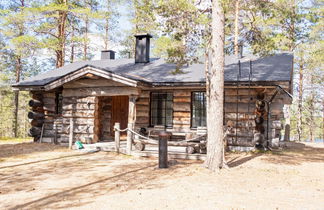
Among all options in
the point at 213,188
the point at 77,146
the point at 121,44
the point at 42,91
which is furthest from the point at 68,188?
the point at 121,44

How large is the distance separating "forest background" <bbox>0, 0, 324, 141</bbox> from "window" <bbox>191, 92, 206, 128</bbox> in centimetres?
183

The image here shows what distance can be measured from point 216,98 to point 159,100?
6.02 m

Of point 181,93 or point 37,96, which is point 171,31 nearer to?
point 181,93

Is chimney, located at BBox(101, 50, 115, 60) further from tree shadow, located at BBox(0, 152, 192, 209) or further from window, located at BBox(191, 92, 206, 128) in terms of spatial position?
tree shadow, located at BBox(0, 152, 192, 209)

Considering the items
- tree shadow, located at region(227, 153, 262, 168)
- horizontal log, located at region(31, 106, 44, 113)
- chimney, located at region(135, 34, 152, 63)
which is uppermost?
chimney, located at region(135, 34, 152, 63)

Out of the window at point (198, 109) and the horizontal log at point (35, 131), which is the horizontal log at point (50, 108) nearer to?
the horizontal log at point (35, 131)

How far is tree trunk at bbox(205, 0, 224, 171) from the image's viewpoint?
27.3 feet

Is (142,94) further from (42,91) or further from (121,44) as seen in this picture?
(121,44)

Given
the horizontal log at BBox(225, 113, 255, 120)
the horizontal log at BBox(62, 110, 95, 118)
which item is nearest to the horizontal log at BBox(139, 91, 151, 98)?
the horizontal log at BBox(62, 110, 95, 118)

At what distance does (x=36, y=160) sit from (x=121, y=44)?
21.7 m

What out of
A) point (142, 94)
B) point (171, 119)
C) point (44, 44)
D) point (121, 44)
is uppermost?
point (121, 44)

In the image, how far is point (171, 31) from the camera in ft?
33.2

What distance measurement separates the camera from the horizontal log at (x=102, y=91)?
488 inches

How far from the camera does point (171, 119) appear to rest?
13922 mm
